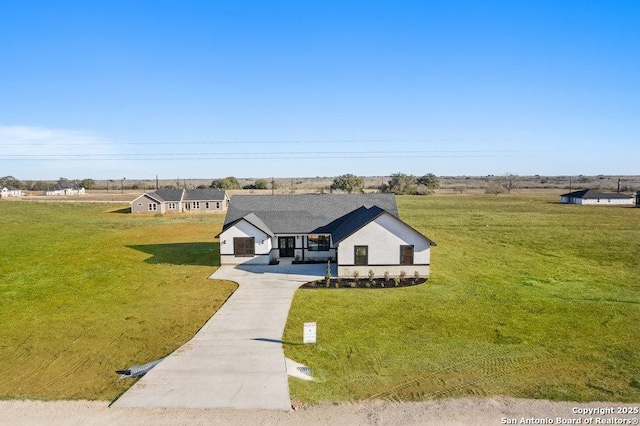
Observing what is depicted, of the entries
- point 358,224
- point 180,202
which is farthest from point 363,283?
point 180,202

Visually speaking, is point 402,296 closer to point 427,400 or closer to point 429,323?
point 429,323

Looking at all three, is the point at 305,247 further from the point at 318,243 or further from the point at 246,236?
the point at 246,236

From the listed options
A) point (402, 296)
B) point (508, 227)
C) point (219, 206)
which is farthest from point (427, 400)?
point (219, 206)

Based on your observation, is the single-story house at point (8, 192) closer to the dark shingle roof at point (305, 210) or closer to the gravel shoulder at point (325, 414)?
the dark shingle roof at point (305, 210)

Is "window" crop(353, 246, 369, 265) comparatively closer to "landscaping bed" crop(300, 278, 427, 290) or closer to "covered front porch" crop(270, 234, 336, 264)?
"landscaping bed" crop(300, 278, 427, 290)

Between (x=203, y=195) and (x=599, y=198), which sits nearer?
(x=203, y=195)

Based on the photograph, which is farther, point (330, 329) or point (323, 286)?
point (323, 286)
